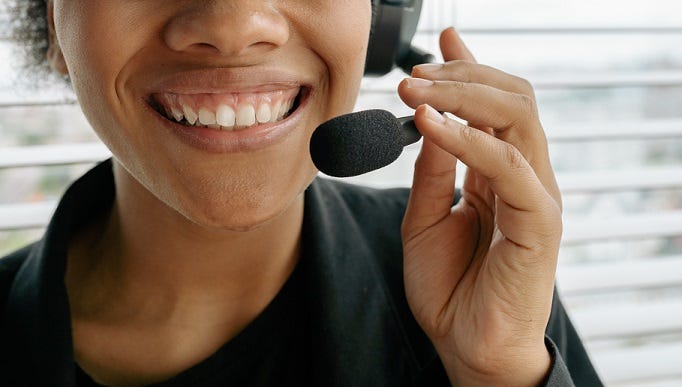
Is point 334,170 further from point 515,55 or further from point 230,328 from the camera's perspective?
point 515,55

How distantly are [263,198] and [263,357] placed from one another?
0.31 m

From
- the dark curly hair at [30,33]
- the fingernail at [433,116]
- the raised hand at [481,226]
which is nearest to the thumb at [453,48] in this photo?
the raised hand at [481,226]

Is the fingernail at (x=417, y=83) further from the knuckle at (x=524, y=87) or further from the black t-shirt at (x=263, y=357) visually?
the black t-shirt at (x=263, y=357)

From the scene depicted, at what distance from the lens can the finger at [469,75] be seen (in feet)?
3.28

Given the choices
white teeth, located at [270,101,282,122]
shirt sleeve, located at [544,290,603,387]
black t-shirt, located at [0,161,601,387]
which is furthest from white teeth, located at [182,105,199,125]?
shirt sleeve, located at [544,290,603,387]

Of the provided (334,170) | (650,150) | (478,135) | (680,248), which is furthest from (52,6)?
(680,248)

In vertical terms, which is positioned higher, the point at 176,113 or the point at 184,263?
the point at 176,113

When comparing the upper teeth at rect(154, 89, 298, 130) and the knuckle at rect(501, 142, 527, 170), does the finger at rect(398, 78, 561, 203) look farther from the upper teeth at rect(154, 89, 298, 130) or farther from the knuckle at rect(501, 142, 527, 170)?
the upper teeth at rect(154, 89, 298, 130)

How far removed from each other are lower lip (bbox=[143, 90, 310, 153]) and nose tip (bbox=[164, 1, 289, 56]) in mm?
111

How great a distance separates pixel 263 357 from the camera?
116 centimetres

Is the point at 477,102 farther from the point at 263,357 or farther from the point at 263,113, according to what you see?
the point at 263,357

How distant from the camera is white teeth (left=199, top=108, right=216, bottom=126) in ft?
3.17

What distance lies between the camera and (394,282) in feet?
4.06

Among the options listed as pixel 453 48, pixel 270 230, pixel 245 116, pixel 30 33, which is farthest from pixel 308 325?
pixel 30 33
